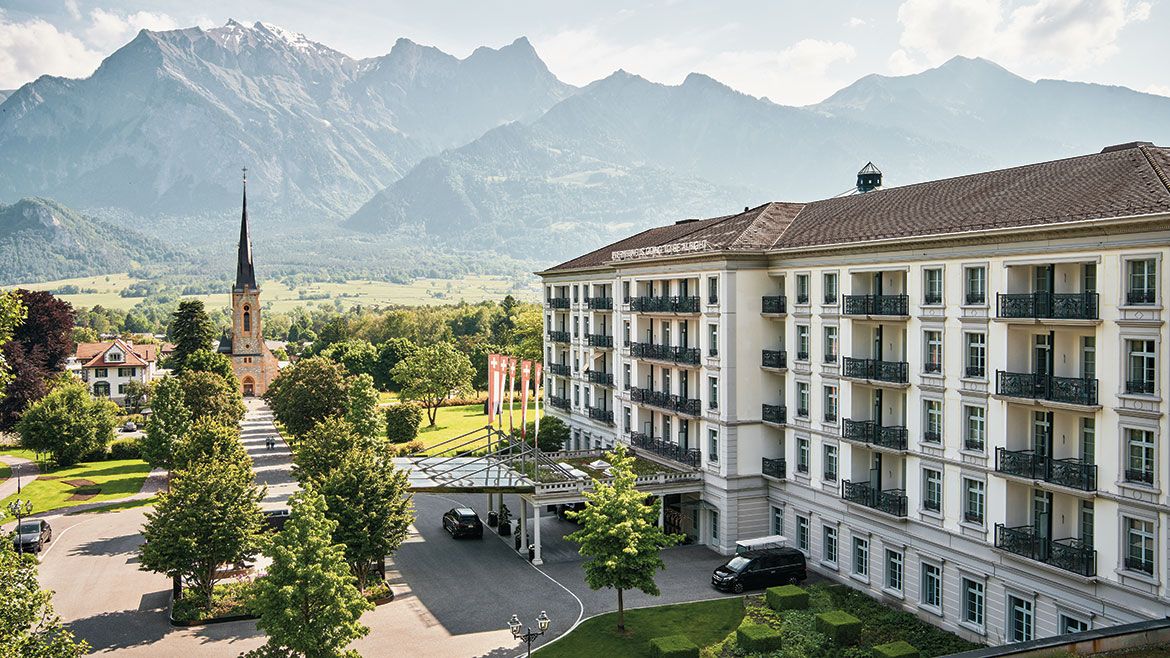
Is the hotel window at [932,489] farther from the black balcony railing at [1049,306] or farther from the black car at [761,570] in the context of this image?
the black balcony railing at [1049,306]

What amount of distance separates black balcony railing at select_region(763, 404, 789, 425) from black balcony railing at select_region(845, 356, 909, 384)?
554cm

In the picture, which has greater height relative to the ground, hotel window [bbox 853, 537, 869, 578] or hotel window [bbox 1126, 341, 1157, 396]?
hotel window [bbox 1126, 341, 1157, 396]

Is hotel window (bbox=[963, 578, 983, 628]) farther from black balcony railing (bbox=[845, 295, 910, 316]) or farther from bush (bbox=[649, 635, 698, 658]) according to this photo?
black balcony railing (bbox=[845, 295, 910, 316])

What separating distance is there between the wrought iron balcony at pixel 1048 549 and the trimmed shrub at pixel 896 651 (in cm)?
476

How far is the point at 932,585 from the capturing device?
34156 mm

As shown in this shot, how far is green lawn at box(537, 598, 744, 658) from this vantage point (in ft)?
106

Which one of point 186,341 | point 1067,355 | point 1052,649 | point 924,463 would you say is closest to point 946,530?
point 924,463

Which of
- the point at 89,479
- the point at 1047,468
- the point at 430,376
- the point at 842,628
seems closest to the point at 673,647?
the point at 842,628

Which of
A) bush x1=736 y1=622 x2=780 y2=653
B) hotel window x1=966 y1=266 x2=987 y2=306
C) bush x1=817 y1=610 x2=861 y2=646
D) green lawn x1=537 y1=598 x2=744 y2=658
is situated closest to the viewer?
bush x1=736 y1=622 x2=780 y2=653

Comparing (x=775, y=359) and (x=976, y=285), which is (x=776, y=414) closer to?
(x=775, y=359)

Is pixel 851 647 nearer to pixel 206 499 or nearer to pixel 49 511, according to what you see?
pixel 206 499

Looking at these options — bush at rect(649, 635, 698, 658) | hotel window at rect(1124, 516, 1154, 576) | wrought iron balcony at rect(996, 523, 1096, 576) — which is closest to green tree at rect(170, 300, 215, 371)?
bush at rect(649, 635, 698, 658)

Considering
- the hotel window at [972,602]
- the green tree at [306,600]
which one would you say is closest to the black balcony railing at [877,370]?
the hotel window at [972,602]

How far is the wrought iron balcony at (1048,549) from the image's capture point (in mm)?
27031
